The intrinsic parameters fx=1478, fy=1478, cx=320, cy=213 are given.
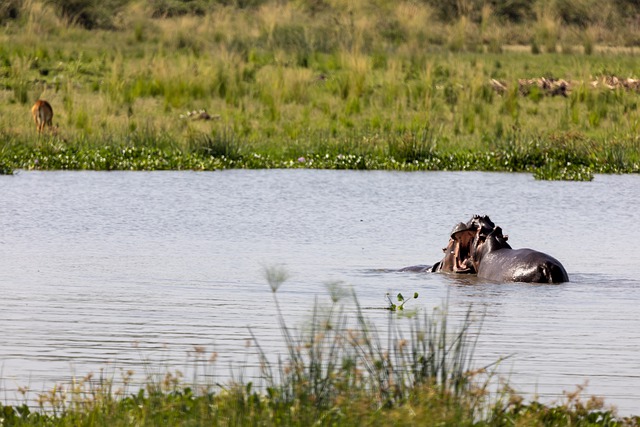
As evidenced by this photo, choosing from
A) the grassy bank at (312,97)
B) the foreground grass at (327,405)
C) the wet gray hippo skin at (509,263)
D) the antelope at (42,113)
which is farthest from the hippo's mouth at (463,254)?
the antelope at (42,113)

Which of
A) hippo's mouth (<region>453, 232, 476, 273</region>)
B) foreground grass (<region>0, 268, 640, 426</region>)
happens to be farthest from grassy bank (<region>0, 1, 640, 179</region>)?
foreground grass (<region>0, 268, 640, 426</region>)

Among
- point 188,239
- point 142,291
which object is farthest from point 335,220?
point 142,291

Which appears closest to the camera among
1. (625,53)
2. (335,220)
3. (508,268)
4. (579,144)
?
(508,268)

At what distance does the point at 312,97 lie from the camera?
89.4 ft

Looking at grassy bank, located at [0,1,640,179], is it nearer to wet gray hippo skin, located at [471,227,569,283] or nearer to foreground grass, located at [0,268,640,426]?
wet gray hippo skin, located at [471,227,569,283]

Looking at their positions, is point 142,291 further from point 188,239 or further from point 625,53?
point 625,53

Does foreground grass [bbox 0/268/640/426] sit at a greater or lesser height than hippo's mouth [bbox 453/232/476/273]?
lesser

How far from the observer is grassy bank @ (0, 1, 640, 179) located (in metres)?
21.6

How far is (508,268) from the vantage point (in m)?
11.9

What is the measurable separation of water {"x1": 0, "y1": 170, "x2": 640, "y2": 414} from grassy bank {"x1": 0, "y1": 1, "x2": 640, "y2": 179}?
100 cm

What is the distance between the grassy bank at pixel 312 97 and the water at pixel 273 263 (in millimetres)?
1005

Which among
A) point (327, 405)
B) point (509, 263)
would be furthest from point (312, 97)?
point (327, 405)

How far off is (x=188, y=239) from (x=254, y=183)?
5096mm

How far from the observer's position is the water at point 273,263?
8633 millimetres
